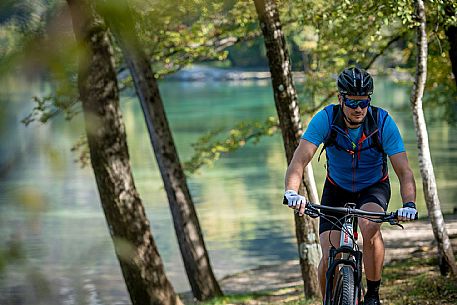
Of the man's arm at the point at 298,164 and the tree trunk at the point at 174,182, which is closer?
the man's arm at the point at 298,164

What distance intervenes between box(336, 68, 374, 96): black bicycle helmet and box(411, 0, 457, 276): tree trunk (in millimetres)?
4303

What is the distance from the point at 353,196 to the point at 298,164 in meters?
0.47

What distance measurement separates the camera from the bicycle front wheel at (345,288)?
15.1 feet

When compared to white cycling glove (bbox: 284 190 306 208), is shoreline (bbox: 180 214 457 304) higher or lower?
lower

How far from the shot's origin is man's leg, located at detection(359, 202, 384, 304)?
4.94 metres

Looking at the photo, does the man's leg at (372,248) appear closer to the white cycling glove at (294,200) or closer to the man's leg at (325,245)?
the man's leg at (325,245)

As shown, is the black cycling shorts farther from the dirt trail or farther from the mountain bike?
the dirt trail

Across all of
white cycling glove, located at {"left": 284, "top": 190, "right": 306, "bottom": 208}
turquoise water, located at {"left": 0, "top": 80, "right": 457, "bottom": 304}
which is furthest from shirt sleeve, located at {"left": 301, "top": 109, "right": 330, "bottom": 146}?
turquoise water, located at {"left": 0, "top": 80, "right": 457, "bottom": 304}

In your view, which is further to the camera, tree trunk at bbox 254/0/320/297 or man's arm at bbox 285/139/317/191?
tree trunk at bbox 254/0/320/297

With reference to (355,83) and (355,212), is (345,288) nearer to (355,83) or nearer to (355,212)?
(355,212)

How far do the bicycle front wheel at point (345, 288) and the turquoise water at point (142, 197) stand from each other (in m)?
1.42

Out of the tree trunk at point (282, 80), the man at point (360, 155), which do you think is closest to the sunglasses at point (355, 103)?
the man at point (360, 155)

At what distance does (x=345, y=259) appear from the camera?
15.6 feet

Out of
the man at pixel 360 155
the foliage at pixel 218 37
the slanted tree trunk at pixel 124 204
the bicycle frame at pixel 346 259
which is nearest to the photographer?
the foliage at pixel 218 37
